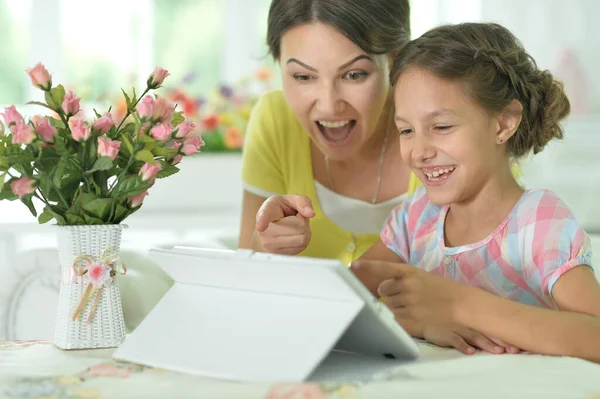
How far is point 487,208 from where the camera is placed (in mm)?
1731

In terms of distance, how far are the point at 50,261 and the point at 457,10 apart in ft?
9.61

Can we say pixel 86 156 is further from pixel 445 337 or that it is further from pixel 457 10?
pixel 457 10

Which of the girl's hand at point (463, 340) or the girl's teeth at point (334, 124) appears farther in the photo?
the girl's teeth at point (334, 124)

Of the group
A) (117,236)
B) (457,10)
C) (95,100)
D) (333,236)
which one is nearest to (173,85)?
(95,100)

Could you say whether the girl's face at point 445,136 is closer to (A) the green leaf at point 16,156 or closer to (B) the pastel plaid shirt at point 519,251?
(B) the pastel plaid shirt at point 519,251

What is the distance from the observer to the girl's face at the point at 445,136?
1.66 m

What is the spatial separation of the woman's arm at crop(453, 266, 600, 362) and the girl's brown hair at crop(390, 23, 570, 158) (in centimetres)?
45

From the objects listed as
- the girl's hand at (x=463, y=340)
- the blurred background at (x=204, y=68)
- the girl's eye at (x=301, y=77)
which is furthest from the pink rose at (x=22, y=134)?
the blurred background at (x=204, y=68)

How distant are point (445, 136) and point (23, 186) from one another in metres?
0.76

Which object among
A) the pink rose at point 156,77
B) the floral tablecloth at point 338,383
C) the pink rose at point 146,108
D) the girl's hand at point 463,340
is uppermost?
the pink rose at point 156,77

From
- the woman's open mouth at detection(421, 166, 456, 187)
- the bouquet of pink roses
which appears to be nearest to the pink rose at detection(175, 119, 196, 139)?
the bouquet of pink roses

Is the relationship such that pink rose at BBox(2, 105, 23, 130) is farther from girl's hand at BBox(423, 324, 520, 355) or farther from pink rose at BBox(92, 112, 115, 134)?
girl's hand at BBox(423, 324, 520, 355)

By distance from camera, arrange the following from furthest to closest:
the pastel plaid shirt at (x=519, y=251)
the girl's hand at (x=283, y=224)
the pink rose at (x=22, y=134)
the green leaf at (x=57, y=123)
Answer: the girl's hand at (x=283, y=224) < the pastel plaid shirt at (x=519, y=251) < the green leaf at (x=57, y=123) < the pink rose at (x=22, y=134)

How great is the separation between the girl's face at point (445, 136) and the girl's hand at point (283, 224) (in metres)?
0.23
